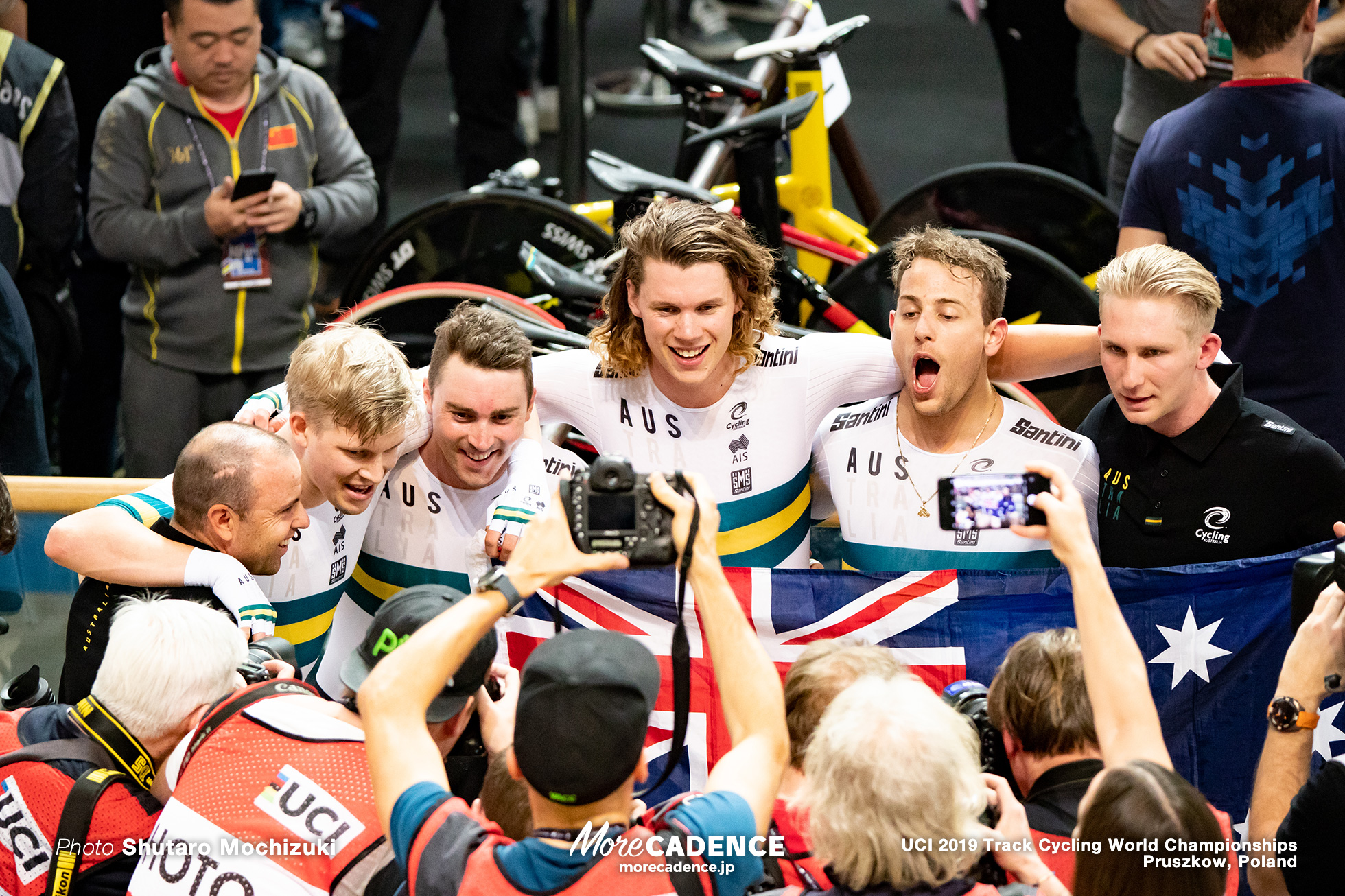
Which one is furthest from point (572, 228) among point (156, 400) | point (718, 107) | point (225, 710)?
point (225, 710)

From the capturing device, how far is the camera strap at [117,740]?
240 centimetres

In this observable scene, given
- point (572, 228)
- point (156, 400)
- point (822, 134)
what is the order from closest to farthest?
1. point (156, 400)
2. point (572, 228)
3. point (822, 134)

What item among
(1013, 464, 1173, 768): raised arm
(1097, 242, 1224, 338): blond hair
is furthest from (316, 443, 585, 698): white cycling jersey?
(1013, 464, 1173, 768): raised arm

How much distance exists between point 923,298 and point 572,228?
7.61ft

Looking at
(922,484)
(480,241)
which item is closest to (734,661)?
(922,484)

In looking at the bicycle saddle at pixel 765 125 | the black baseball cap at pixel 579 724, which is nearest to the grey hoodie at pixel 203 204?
the bicycle saddle at pixel 765 125

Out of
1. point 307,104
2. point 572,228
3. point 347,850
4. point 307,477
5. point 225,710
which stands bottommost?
point 347,850

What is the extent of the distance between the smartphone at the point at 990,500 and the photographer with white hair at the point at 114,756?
1328 millimetres

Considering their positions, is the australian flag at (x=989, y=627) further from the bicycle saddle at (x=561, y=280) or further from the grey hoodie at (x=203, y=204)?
the grey hoodie at (x=203, y=204)

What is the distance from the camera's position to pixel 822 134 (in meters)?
5.69

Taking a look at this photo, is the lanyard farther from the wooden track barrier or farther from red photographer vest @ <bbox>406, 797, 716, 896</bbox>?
red photographer vest @ <bbox>406, 797, 716, 896</bbox>

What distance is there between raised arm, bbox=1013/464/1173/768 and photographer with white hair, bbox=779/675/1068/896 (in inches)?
8.4

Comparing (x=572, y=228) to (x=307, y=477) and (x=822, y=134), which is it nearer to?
(x=822, y=134)

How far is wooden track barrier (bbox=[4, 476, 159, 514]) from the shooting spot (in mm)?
3635
